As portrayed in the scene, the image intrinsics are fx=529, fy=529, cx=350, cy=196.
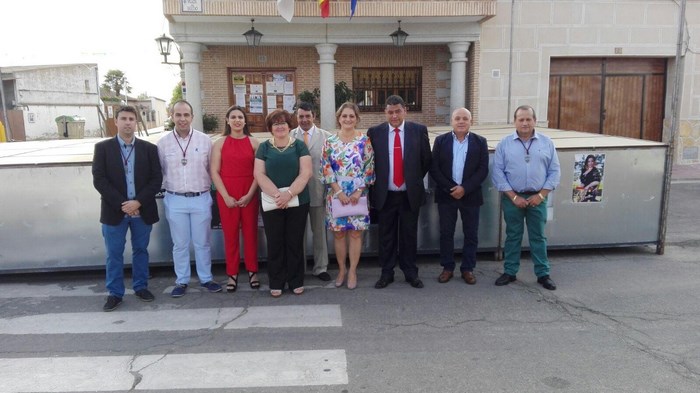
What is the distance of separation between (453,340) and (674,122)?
432 centimetres

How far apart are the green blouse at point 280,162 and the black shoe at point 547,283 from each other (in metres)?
2.66

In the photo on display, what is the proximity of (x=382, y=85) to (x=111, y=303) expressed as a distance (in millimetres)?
11988

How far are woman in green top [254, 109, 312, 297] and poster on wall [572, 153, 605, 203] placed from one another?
3175 millimetres

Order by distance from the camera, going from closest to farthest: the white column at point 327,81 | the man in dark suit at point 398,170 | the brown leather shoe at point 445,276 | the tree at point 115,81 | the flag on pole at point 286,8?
the man in dark suit at point 398,170 → the brown leather shoe at point 445,276 → the flag on pole at point 286,8 → the white column at point 327,81 → the tree at point 115,81

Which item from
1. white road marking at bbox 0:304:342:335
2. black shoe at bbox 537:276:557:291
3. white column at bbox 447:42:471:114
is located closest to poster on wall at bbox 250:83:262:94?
white column at bbox 447:42:471:114

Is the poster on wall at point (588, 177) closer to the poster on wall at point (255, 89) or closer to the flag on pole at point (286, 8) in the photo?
the flag on pole at point (286, 8)

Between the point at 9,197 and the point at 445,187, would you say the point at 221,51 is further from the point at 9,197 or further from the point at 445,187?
the point at 445,187

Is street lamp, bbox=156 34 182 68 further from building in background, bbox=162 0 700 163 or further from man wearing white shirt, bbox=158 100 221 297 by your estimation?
man wearing white shirt, bbox=158 100 221 297

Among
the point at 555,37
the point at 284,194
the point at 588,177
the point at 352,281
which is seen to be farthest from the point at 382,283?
the point at 555,37

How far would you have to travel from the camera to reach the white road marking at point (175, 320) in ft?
14.4

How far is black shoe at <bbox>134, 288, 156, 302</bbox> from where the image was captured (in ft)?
16.4

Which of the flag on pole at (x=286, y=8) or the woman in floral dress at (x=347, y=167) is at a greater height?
the flag on pole at (x=286, y=8)

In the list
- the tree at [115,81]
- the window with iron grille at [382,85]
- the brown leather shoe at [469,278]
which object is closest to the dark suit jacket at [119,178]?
the brown leather shoe at [469,278]

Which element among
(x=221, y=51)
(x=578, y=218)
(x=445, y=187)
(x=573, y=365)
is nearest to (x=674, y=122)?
(x=578, y=218)
